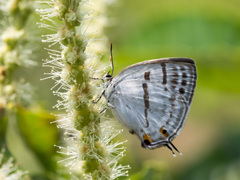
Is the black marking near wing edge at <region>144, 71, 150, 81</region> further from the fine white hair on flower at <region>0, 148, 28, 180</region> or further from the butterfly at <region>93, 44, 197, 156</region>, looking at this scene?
the fine white hair on flower at <region>0, 148, 28, 180</region>

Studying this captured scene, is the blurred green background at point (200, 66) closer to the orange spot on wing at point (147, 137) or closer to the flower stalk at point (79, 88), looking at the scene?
the orange spot on wing at point (147, 137)

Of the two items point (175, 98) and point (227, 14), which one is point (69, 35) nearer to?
point (175, 98)

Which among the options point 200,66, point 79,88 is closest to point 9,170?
point 79,88

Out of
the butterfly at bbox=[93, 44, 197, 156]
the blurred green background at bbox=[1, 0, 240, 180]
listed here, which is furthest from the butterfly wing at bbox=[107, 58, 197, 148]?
the blurred green background at bbox=[1, 0, 240, 180]

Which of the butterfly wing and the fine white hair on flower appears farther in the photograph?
the butterfly wing

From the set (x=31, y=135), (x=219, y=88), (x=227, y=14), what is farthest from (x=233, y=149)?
(x=31, y=135)

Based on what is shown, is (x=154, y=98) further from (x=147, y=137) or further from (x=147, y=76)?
(x=147, y=137)

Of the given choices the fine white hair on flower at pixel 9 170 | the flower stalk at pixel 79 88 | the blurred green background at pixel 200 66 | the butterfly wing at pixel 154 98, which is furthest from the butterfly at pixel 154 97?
the fine white hair on flower at pixel 9 170
